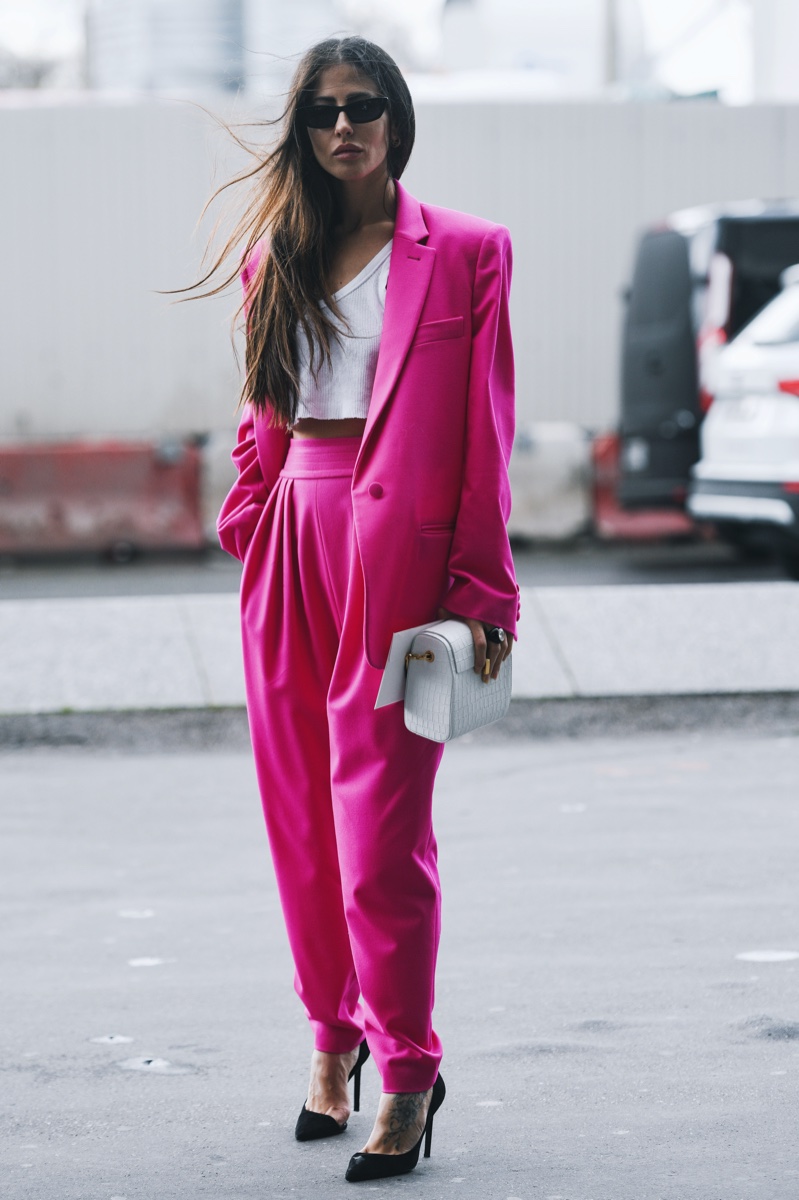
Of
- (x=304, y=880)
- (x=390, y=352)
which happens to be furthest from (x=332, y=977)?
(x=390, y=352)

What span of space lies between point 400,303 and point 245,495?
51 centimetres

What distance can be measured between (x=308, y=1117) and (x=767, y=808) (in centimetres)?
293

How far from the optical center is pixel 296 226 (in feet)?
10.2

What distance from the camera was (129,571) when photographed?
12211 mm

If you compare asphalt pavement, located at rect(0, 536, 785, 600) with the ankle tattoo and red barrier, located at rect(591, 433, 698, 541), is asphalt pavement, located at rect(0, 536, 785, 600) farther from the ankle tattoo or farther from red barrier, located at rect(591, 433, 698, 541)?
the ankle tattoo

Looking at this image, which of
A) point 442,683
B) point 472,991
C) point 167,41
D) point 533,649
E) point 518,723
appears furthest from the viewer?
point 167,41

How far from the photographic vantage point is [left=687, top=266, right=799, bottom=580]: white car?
10.3 meters

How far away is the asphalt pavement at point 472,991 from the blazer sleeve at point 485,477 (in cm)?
94

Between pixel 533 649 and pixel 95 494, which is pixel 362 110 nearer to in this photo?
pixel 533 649

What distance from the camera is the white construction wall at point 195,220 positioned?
43.6 ft

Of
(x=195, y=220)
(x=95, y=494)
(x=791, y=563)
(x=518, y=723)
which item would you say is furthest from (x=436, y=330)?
(x=195, y=220)

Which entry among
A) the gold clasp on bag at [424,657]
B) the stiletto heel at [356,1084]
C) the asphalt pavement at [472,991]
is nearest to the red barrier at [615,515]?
the asphalt pavement at [472,991]

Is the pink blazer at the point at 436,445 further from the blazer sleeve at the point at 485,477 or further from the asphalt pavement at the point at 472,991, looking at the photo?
the asphalt pavement at the point at 472,991

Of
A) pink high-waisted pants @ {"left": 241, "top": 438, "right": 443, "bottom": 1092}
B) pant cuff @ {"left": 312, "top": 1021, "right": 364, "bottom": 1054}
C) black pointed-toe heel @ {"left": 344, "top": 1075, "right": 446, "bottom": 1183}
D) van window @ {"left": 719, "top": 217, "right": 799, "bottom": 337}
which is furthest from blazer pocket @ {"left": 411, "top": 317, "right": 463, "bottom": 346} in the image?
van window @ {"left": 719, "top": 217, "right": 799, "bottom": 337}
